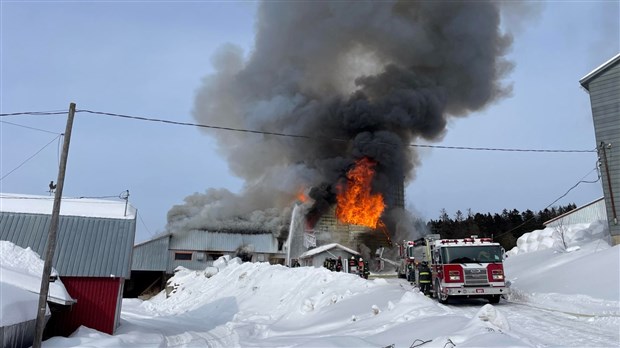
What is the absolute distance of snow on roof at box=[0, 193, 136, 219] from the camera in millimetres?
18828

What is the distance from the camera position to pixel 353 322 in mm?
13398

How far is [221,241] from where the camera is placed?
45.5 m

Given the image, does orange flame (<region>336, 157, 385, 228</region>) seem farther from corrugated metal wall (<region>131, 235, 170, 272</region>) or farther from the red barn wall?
the red barn wall

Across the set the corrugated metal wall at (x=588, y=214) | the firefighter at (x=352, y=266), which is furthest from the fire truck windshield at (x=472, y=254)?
the corrugated metal wall at (x=588, y=214)

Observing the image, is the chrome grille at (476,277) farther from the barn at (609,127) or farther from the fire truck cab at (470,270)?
the barn at (609,127)

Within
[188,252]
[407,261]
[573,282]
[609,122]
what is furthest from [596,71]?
[188,252]

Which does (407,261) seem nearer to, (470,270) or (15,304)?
(470,270)

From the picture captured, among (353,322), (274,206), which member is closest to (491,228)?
(274,206)

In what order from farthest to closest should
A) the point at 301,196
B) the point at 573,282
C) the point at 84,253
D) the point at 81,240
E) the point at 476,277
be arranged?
the point at 301,196, the point at 81,240, the point at 84,253, the point at 573,282, the point at 476,277

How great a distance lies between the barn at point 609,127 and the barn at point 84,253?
2344cm

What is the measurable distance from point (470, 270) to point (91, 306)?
14065 mm

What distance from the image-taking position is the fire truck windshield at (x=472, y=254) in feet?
51.1

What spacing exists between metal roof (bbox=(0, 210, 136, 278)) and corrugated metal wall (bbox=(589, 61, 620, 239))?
23554 millimetres

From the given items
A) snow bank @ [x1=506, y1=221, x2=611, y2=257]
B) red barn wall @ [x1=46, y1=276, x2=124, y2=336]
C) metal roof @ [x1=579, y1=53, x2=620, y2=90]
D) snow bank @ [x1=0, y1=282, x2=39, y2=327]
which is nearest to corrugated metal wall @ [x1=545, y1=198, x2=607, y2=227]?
snow bank @ [x1=506, y1=221, x2=611, y2=257]
